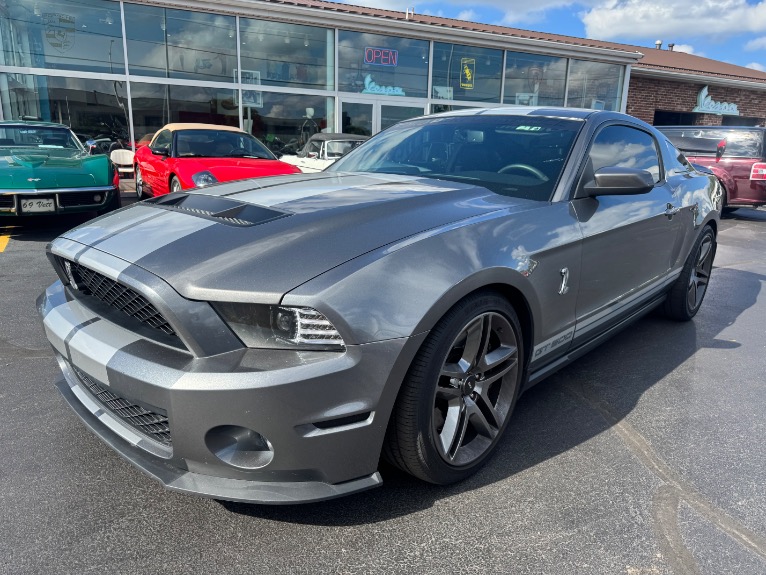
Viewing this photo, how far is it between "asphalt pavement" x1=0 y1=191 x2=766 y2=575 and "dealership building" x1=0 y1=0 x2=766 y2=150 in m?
10.8

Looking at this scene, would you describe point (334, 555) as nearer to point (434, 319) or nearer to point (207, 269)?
point (434, 319)

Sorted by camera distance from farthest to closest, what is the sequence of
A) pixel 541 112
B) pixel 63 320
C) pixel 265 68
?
pixel 265 68 < pixel 541 112 < pixel 63 320

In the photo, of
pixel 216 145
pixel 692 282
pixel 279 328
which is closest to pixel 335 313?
pixel 279 328

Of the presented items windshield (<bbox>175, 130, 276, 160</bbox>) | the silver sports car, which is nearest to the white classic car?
windshield (<bbox>175, 130, 276, 160</bbox>)

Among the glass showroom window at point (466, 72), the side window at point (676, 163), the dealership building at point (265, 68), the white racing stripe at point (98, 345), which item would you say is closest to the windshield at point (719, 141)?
the glass showroom window at point (466, 72)

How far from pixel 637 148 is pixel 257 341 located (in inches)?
115

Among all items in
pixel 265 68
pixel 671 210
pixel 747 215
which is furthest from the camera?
pixel 265 68

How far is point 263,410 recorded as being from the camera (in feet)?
5.49

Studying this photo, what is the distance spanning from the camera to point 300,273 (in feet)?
5.84

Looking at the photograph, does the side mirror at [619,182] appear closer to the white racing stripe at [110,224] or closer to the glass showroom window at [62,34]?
the white racing stripe at [110,224]

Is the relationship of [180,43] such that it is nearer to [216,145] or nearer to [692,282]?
[216,145]

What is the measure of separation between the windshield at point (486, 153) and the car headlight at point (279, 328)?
4.28 feet

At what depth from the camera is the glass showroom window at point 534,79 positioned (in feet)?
52.2

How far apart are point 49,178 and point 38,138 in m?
1.85
